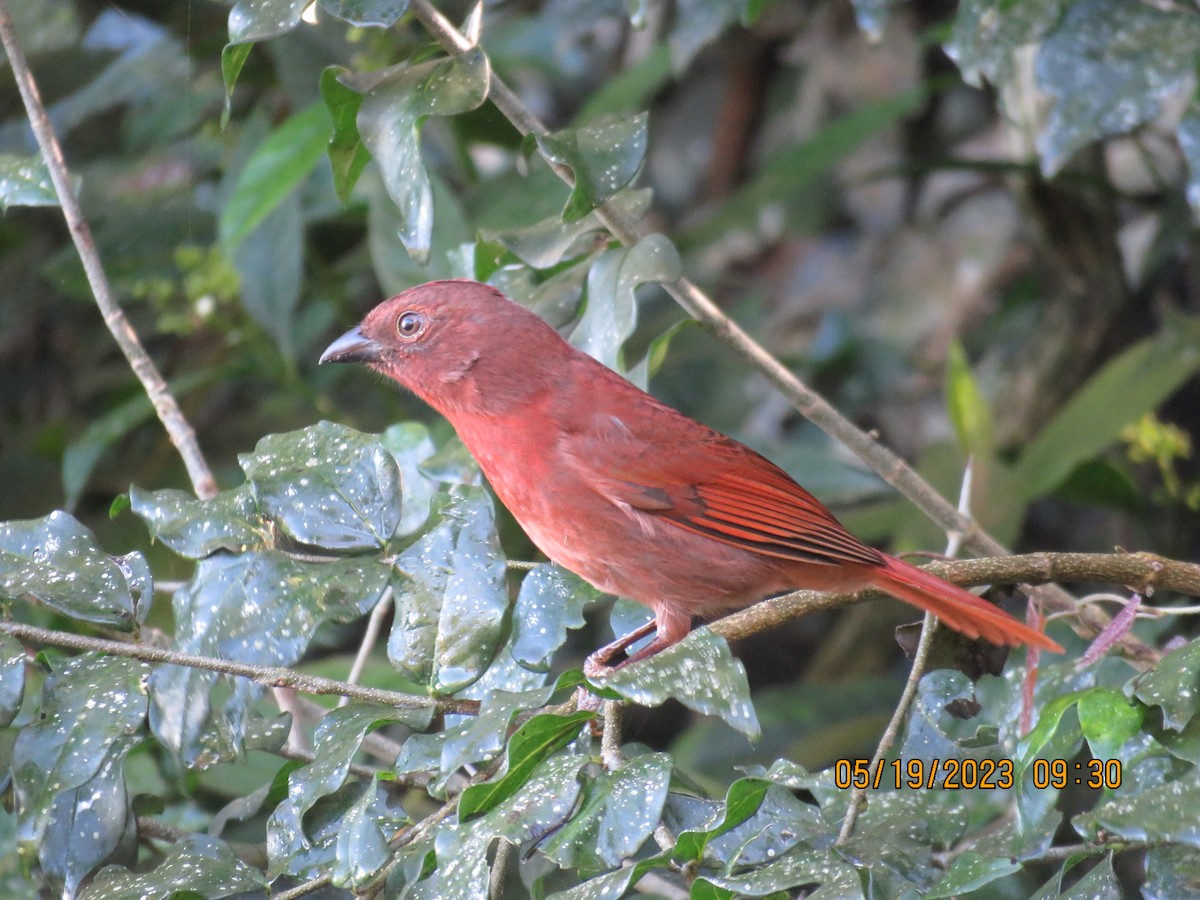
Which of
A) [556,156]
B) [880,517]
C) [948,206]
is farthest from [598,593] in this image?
[948,206]

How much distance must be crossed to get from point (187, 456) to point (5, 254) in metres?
2.68

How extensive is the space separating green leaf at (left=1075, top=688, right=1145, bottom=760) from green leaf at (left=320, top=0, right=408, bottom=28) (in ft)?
4.86

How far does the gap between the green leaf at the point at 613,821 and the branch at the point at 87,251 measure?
3.43 feet

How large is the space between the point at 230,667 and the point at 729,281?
11.5 feet

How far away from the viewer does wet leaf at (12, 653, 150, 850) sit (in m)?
1.84

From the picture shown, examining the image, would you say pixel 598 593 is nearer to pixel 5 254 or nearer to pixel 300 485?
pixel 300 485

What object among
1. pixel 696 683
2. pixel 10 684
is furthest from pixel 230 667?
pixel 696 683

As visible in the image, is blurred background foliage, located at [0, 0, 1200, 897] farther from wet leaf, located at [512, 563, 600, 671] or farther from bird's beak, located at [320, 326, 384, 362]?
wet leaf, located at [512, 563, 600, 671]

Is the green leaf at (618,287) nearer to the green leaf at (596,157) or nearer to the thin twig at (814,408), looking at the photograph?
the thin twig at (814,408)

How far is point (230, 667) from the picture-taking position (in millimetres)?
1850

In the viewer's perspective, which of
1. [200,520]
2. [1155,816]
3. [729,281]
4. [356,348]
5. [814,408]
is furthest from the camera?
[729,281]

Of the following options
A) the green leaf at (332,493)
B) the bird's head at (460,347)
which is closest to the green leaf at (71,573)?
the green leaf at (332,493)

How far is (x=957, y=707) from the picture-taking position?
2.33 m
